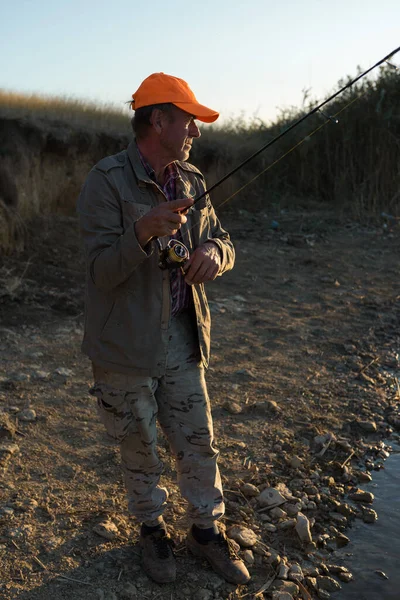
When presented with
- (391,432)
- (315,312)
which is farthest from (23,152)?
(391,432)

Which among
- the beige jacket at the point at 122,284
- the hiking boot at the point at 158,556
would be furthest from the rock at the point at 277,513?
the beige jacket at the point at 122,284

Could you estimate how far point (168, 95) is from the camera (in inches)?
104

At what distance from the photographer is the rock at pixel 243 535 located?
125 inches

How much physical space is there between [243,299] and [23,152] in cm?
349

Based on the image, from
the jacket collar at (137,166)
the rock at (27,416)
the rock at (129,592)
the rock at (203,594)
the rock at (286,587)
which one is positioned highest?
the jacket collar at (137,166)

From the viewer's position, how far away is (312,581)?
10.1ft

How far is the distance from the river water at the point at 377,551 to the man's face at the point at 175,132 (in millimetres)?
2082

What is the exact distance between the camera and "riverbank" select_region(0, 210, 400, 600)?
3.00m

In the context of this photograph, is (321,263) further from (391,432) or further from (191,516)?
(191,516)

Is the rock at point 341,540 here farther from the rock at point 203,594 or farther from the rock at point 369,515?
the rock at point 203,594

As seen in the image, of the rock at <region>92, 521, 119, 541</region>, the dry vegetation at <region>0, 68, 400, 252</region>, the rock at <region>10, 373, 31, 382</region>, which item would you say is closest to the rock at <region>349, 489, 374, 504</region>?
the rock at <region>92, 521, 119, 541</region>

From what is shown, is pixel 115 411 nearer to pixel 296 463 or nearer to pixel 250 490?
pixel 250 490

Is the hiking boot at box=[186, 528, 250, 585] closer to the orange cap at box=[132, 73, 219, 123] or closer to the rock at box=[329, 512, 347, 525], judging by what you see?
the rock at box=[329, 512, 347, 525]

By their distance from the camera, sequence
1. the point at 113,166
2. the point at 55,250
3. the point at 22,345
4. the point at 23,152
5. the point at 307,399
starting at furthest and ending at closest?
the point at 23,152, the point at 55,250, the point at 22,345, the point at 307,399, the point at 113,166
